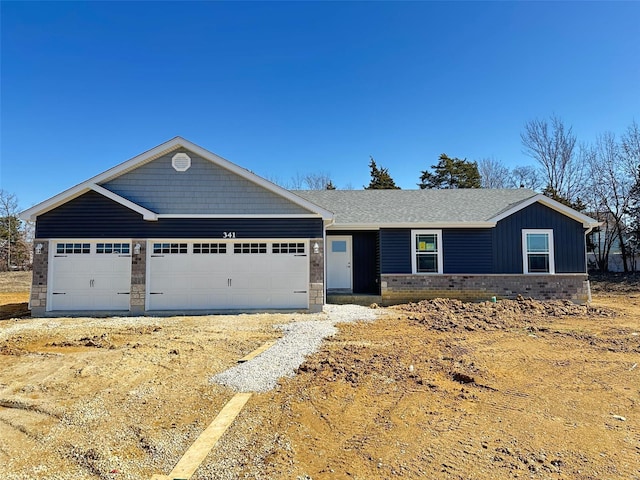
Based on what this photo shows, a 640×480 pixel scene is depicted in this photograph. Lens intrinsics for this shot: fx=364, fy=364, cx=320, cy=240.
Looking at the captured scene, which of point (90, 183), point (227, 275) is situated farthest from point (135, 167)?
point (227, 275)

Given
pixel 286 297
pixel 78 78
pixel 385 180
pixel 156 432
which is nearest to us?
pixel 156 432

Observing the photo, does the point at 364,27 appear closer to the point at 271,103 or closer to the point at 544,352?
the point at 271,103

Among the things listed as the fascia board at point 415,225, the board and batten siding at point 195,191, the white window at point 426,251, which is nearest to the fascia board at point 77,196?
the board and batten siding at point 195,191

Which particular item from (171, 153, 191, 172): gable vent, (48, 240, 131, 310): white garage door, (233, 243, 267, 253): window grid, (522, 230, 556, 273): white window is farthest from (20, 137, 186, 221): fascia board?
(522, 230, 556, 273): white window

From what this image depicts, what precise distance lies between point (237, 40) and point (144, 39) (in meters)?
2.89

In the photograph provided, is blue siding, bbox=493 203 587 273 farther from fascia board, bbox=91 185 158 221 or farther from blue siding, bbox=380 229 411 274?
fascia board, bbox=91 185 158 221

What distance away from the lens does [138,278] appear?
437 inches

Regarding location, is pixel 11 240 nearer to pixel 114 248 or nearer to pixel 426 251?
pixel 114 248

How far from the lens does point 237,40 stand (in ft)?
39.2

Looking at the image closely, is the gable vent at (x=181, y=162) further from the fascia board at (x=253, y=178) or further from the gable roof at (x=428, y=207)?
the gable roof at (x=428, y=207)

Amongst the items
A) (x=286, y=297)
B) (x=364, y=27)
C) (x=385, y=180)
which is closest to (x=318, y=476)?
(x=286, y=297)

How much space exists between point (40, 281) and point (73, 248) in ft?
4.34

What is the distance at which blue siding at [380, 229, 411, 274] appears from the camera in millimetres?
13227

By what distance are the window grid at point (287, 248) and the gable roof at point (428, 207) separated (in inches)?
88.6
